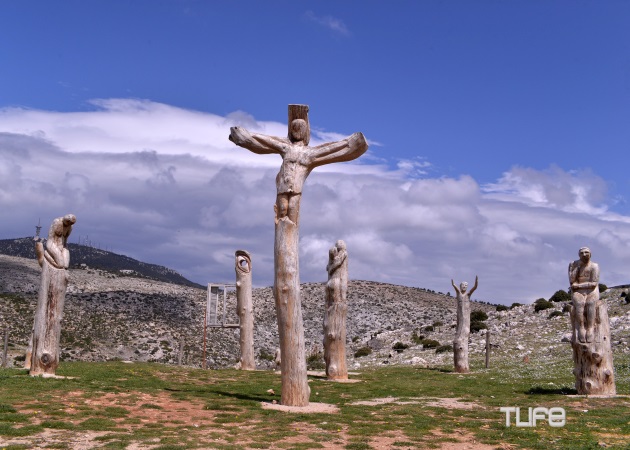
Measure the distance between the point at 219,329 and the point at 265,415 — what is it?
36187 millimetres

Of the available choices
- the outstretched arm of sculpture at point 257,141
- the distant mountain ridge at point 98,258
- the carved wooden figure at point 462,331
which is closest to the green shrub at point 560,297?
the carved wooden figure at point 462,331

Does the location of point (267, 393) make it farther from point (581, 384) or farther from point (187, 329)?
point (187, 329)

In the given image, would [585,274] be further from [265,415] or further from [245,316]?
[245,316]

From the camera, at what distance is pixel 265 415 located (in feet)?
38.2

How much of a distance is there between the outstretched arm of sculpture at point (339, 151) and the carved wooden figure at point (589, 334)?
6.48 metres

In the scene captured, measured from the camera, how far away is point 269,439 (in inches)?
378

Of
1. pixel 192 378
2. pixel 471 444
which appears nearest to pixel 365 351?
pixel 192 378

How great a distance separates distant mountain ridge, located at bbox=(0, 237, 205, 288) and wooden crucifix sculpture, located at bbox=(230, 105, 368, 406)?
72.7 meters

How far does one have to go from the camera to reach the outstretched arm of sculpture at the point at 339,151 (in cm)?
1276

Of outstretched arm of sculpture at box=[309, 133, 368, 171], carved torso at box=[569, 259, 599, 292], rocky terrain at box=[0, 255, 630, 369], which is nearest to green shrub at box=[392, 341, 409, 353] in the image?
rocky terrain at box=[0, 255, 630, 369]

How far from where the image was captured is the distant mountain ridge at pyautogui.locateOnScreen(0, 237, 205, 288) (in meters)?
87.1

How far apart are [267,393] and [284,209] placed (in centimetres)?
458

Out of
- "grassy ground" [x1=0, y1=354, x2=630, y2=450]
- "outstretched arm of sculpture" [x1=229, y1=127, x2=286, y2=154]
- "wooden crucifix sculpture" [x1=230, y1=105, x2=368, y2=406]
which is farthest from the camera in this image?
"outstretched arm of sculpture" [x1=229, y1=127, x2=286, y2=154]

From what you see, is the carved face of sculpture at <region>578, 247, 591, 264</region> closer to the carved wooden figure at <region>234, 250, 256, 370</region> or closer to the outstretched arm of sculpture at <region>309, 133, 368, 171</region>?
the outstretched arm of sculpture at <region>309, 133, 368, 171</region>
